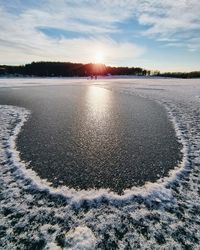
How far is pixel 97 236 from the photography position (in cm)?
242

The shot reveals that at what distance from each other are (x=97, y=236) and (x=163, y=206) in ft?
3.54

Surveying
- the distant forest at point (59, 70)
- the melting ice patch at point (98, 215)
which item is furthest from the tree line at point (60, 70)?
the melting ice patch at point (98, 215)

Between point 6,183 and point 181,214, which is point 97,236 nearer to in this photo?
point 181,214

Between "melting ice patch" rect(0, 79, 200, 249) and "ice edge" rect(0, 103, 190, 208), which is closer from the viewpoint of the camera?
"melting ice patch" rect(0, 79, 200, 249)

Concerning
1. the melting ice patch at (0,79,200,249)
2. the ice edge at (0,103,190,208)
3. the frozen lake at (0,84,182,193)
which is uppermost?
the melting ice patch at (0,79,200,249)

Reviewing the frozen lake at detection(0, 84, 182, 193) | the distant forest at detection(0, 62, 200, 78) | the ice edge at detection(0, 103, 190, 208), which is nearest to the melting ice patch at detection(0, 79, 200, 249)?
the ice edge at detection(0, 103, 190, 208)

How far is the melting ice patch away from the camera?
2.37 meters

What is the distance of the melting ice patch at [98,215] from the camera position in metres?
2.37

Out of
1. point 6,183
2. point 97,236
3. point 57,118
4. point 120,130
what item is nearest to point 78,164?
point 6,183

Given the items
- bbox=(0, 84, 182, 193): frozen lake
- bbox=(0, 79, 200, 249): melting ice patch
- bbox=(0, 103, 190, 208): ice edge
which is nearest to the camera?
bbox=(0, 79, 200, 249): melting ice patch

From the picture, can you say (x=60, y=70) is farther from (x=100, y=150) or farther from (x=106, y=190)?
(x=106, y=190)

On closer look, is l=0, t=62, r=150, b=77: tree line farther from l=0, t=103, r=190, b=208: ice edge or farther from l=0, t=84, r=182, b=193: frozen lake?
l=0, t=103, r=190, b=208: ice edge

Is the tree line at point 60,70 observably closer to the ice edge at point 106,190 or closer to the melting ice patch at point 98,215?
the ice edge at point 106,190

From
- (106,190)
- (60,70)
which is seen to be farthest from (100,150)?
(60,70)
